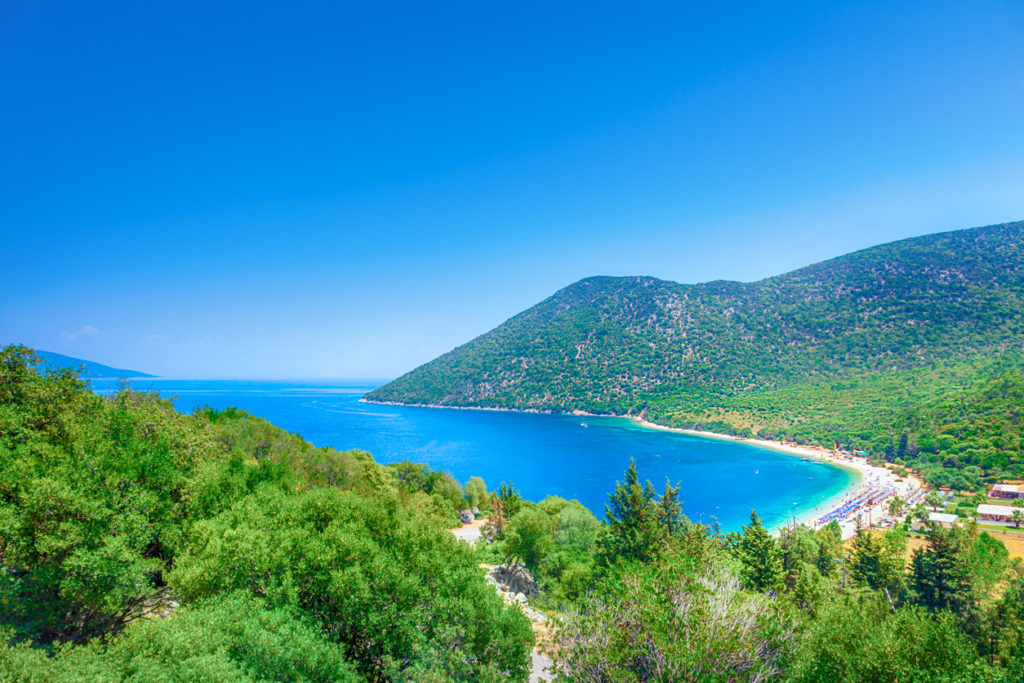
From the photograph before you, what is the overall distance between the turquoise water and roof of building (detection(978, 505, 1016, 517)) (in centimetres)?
1982

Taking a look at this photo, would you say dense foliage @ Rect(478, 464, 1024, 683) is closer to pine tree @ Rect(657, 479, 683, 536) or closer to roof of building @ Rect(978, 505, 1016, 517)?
pine tree @ Rect(657, 479, 683, 536)

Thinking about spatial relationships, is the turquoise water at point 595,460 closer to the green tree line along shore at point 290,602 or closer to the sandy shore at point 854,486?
the sandy shore at point 854,486

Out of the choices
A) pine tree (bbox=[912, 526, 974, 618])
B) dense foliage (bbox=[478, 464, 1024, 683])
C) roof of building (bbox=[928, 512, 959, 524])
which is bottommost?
roof of building (bbox=[928, 512, 959, 524])

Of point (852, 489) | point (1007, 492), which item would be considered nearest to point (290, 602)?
point (852, 489)

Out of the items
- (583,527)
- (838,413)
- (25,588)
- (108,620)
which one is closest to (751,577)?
(583,527)

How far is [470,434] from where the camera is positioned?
146750 millimetres

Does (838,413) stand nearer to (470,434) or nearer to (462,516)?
(470,434)

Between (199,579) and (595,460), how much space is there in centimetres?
10132

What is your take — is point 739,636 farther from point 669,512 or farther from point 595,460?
point 595,460

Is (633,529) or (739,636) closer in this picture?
(739,636)

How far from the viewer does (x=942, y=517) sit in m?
60.7

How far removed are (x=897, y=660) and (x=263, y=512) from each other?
21871 mm

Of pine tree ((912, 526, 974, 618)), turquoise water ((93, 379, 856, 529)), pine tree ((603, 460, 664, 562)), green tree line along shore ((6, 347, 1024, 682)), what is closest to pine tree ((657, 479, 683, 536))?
pine tree ((603, 460, 664, 562))

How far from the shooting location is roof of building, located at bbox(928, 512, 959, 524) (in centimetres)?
5894
